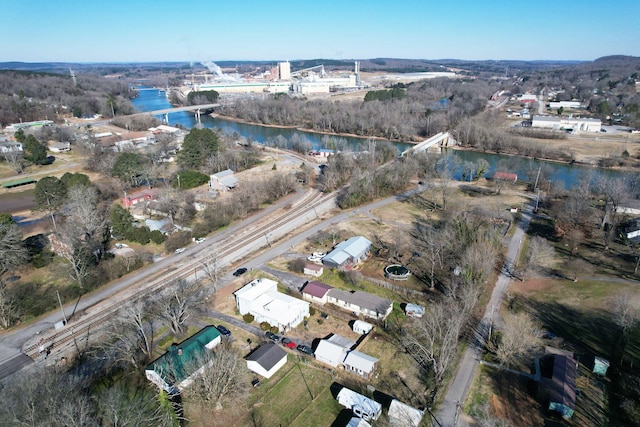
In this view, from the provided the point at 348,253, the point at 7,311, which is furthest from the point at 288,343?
the point at 7,311

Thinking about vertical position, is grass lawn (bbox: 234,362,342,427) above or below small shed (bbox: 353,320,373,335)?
below

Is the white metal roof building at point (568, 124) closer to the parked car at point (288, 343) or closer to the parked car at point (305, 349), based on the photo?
the parked car at point (305, 349)

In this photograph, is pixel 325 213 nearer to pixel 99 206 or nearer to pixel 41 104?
pixel 99 206

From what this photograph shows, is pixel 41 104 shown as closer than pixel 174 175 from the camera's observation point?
No

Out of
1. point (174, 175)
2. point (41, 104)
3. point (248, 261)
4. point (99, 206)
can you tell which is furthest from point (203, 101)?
point (248, 261)

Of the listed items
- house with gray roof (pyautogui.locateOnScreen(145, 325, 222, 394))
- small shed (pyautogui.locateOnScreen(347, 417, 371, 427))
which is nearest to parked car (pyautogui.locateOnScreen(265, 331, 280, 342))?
house with gray roof (pyautogui.locateOnScreen(145, 325, 222, 394))

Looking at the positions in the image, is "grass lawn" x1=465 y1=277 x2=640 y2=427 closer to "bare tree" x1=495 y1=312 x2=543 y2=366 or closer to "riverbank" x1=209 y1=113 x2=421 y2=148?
"bare tree" x1=495 y1=312 x2=543 y2=366

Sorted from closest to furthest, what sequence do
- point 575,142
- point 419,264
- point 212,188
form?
1. point 419,264
2. point 212,188
3. point 575,142
